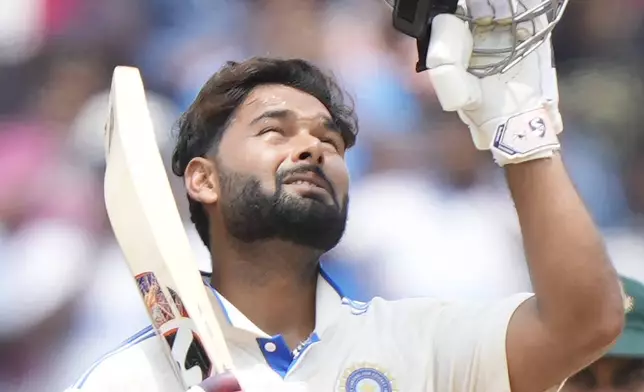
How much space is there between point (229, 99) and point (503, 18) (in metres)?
0.48

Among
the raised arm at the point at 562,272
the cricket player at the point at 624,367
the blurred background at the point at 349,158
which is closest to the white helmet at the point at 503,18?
the raised arm at the point at 562,272

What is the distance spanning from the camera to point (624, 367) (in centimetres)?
168

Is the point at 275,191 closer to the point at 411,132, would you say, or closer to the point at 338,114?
the point at 338,114

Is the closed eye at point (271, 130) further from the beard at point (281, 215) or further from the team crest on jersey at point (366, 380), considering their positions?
the team crest on jersey at point (366, 380)

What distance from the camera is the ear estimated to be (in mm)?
1473

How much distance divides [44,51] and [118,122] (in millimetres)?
1176

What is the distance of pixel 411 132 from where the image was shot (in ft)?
7.93

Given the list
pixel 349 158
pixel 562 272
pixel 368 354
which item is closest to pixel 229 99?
pixel 368 354

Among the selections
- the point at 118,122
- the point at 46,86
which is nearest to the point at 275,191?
the point at 118,122

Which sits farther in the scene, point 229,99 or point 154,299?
point 229,99

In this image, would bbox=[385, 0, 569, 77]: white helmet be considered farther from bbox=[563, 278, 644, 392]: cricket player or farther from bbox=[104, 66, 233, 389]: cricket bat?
bbox=[563, 278, 644, 392]: cricket player

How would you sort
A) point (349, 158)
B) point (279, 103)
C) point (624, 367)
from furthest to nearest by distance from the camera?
point (349, 158), point (624, 367), point (279, 103)

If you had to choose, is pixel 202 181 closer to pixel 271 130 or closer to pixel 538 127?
pixel 271 130

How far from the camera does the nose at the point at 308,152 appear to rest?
1.38 metres
